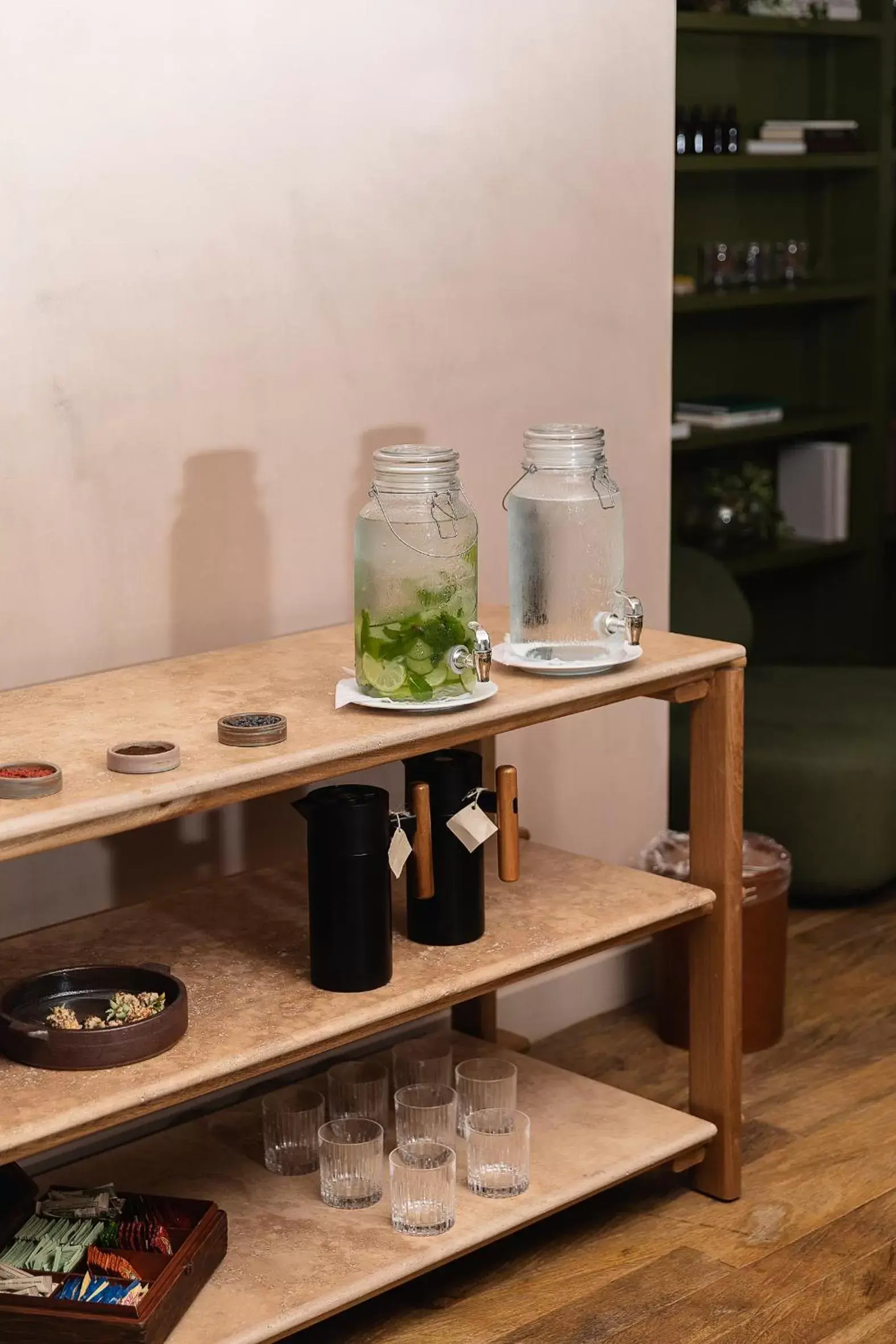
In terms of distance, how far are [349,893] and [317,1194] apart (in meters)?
0.49

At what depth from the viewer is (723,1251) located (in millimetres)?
2510

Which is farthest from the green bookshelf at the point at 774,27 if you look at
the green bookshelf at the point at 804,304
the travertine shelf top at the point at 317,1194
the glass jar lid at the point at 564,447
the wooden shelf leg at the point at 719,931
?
the travertine shelf top at the point at 317,1194

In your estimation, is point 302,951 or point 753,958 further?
point 753,958

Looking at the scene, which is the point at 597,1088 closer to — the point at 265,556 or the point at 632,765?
the point at 632,765

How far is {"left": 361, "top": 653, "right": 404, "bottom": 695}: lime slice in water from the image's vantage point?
86.5 inches

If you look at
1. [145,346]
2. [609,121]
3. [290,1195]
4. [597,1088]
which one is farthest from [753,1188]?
[609,121]

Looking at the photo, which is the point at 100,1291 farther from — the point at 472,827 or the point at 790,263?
the point at 790,263

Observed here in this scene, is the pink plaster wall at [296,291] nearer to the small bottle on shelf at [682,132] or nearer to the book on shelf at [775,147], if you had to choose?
the small bottle on shelf at [682,132]

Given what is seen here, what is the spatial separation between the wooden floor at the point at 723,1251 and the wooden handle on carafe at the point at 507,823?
58 cm

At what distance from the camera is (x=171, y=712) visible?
86.4 inches

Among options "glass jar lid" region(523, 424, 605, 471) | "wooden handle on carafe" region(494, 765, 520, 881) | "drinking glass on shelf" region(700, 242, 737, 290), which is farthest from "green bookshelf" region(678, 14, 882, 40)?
"wooden handle on carafe" region(494, 765, 520, 881)

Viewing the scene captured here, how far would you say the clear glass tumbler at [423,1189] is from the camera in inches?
90.4

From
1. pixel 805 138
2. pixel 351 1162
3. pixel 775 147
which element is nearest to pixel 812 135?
pixel 805 138

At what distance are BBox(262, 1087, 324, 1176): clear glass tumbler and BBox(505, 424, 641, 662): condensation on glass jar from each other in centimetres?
72
